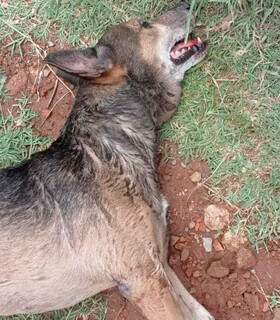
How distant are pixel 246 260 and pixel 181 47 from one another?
1841 millimetres

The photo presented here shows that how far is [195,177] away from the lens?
231 inches

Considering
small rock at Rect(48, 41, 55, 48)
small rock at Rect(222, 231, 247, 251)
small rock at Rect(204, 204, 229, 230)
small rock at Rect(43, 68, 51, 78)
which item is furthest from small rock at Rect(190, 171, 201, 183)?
small rock at Rect(48, 41, 55, 48)

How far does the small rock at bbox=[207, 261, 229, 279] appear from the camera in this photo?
557 centimetres

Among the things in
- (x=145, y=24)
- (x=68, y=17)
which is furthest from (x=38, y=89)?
(x=145, y=24)

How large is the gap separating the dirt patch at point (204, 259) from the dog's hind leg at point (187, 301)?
108 mm

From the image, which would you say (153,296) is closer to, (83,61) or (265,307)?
(265,307)

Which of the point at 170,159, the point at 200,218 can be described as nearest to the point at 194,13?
the point at 170,159

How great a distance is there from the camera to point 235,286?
18.3 feet

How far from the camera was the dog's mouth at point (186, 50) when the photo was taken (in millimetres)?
5691

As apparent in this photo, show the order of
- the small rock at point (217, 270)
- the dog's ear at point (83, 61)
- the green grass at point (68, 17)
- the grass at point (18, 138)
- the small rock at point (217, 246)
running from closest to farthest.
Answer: the dog's ear at point (83, 61), the small rock at point (217, 270), the small rock at point (217, 246), the green grass at point (68, 17), the grass at point (18, 138)

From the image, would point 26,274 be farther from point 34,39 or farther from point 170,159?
point 34,39

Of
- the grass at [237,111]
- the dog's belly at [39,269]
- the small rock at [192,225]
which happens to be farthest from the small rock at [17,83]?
the small rock at [192,225]

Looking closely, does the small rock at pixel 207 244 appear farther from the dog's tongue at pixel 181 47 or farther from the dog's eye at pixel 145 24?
the dog's eye at pixel 145 24

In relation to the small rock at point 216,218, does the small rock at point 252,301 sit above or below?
below
